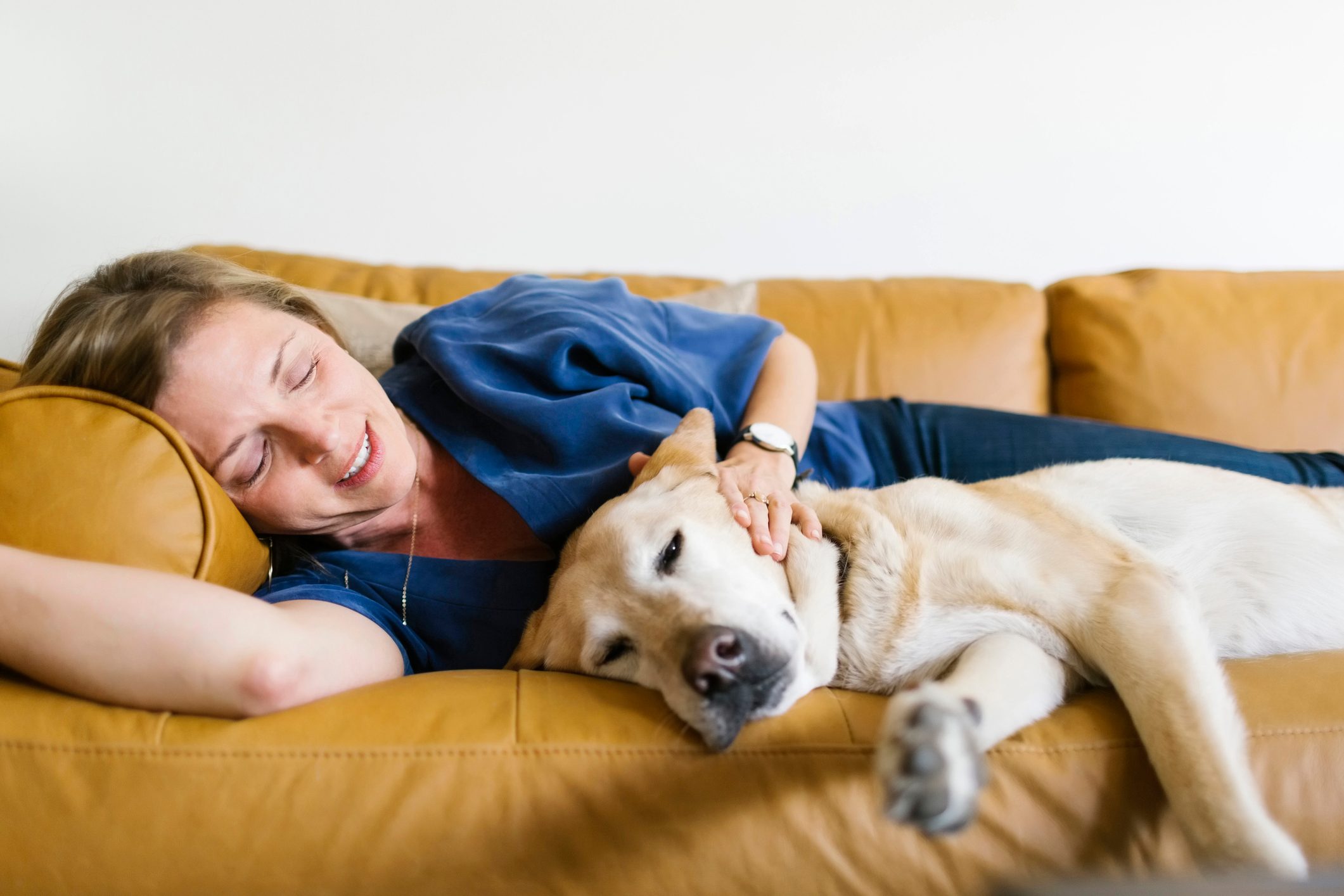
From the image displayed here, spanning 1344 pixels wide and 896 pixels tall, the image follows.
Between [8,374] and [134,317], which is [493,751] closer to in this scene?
[134,317]

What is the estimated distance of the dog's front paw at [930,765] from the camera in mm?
923

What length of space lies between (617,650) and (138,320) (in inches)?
44.0

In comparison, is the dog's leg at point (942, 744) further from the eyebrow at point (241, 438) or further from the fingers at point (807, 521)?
the eyebrow at point (241, 438)

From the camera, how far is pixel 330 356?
5.55 ft

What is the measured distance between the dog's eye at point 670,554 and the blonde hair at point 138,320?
87 centimetres

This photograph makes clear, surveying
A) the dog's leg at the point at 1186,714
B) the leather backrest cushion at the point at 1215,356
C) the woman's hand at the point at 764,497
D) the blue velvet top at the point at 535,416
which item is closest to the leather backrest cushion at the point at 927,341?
the leather backrest cushion at the point at 1215,356

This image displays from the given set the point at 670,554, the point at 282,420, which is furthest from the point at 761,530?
the point at 282,420

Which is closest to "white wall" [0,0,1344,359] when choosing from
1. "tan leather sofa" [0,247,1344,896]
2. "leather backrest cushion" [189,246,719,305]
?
"leather backrest cushion" [189,246,719,305]

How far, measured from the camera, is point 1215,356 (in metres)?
2.62

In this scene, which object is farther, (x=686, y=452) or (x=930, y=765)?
(x=686, y=452)

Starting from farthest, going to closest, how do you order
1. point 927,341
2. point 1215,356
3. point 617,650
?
point 927,341, point 1215,356, point 617,650

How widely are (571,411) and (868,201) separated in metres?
2.03

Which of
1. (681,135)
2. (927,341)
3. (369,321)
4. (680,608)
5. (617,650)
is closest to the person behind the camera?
(680,608)

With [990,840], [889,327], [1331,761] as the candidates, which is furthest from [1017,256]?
[990,840]
